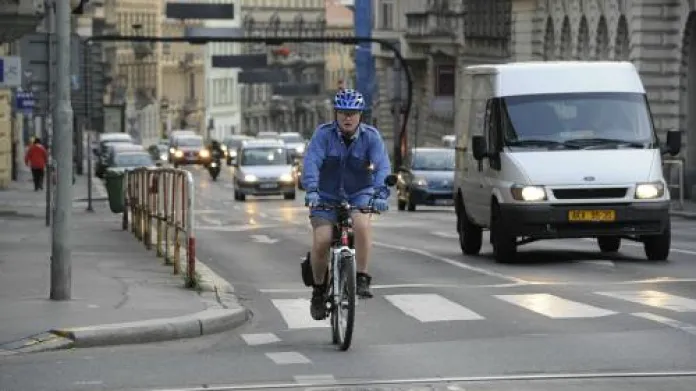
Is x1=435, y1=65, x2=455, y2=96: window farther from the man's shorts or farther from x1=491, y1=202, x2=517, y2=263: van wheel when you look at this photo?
the man's shorts

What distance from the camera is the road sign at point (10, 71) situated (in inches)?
1356

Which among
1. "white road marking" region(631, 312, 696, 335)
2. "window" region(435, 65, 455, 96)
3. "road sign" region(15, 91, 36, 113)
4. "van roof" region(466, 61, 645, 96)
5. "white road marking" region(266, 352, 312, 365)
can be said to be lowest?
"window" region(435, 65, 455, 96)

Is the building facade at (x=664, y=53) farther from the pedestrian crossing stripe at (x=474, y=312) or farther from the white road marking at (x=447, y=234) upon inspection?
the pedestrian crossing stripe at (x=474, y=312)

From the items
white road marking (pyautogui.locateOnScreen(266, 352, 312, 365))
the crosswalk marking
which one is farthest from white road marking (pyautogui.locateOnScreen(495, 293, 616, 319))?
white road marking (pyautogui.locateOnScreen(266, 352, 312, 365))

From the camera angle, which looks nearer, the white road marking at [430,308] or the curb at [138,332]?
the curb at [138,332]

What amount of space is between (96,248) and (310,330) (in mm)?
13840

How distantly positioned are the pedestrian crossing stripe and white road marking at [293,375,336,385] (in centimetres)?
390

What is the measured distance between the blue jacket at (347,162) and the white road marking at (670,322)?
90.0 inches

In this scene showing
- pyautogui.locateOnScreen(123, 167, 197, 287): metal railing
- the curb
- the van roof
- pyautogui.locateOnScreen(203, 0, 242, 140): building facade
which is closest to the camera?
the curb

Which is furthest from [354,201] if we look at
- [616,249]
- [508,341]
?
[616,249]

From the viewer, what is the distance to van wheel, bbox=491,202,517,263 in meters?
26.1

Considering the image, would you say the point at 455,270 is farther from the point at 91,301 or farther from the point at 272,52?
the point at 272,52

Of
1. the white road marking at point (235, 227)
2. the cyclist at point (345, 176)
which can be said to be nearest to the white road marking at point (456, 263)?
the cyclist at point (345, 176)

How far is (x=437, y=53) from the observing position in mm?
101125
